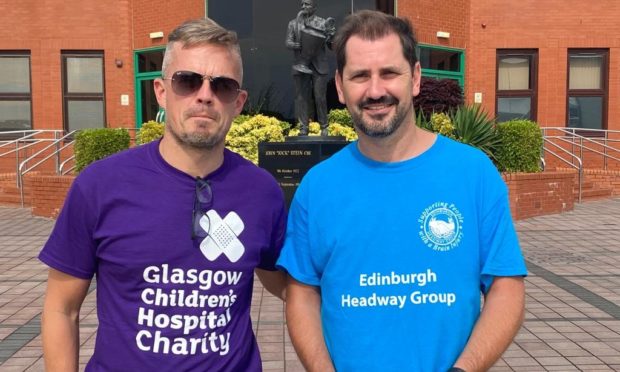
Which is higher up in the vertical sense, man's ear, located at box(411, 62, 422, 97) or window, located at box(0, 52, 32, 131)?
window, located at box(0, 52, 32, 131)

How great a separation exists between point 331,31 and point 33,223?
266 inches

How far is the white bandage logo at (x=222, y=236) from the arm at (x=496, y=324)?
28.5 inches

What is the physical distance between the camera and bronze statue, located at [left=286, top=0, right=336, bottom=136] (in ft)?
28.9

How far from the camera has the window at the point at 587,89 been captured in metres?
18.7

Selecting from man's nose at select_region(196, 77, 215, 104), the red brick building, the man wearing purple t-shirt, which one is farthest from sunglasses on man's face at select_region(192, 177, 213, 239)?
the red brick building

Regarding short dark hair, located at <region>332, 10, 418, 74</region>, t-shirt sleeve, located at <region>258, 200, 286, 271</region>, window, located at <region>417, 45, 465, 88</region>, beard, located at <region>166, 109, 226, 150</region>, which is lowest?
t-shirt sleeve, located at <region>258, 200, 286, 271</region>

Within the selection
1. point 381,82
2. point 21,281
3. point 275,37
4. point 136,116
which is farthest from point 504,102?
point 381,82

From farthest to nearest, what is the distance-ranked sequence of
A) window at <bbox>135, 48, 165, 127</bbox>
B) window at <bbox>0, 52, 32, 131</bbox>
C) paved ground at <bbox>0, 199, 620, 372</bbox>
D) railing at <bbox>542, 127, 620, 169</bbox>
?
window at <bbox>0, 52, 32, 131</bbox>, window at <bbox>135, 48, 165, 127</bbox>, railing at <bbox>542, 127, 620, 169</bbox>, paved ground at <bbox>0, 199, 620, 372</bbox>

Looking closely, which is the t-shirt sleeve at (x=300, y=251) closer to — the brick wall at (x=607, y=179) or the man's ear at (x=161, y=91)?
the man's ear at (x=161, y=91)

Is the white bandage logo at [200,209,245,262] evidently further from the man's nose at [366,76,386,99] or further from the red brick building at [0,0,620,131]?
the red brick building at [0,0,620,131]

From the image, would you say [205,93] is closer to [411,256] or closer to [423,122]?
[411,256]

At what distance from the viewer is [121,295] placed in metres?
1.85

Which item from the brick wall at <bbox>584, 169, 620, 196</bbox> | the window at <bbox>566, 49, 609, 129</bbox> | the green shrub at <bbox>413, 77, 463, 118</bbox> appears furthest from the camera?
the window at <bbox>566, 49, 609, 129</bbox>

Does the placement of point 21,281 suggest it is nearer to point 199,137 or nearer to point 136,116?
point 199,137
